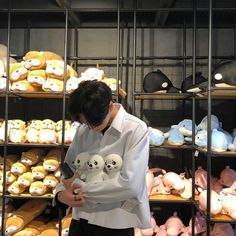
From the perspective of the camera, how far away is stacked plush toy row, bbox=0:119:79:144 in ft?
7.12

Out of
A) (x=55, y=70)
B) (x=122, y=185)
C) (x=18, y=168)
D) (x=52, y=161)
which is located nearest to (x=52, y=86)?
(x=55, y=70)

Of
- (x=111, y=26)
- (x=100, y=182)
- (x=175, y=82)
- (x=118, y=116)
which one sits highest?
(x=111, y=26)

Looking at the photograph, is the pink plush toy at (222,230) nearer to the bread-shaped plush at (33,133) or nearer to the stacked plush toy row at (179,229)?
the stacked plush toy row at (179,229)

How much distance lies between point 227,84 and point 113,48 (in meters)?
1.10

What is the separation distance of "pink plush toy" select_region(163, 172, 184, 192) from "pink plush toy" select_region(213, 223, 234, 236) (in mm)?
338

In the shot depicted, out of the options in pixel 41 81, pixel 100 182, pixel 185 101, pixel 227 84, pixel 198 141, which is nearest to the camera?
pixel 100 182

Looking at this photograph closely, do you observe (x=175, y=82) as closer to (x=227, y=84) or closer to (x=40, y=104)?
(x=227, y=84)

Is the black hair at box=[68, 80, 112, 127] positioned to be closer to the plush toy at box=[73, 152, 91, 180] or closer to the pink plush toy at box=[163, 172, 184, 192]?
the plush toy at box=[73, 152, 91, 180]

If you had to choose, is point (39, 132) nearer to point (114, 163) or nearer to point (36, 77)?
point (36, 77)

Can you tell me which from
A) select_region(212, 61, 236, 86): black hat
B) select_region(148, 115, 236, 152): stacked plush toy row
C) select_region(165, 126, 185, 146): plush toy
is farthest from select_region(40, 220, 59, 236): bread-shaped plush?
select_region(212, 61, 236, 86): black hat

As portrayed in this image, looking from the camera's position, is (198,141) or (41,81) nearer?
(198,141)

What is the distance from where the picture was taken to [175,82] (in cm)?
258

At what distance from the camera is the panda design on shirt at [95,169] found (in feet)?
4.16

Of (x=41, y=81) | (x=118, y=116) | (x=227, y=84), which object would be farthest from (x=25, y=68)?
(x=227, y=84)
